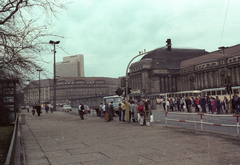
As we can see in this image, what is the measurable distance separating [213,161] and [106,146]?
4162 mm

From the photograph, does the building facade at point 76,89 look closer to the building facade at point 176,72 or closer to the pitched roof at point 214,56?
the building facade at point 176,72

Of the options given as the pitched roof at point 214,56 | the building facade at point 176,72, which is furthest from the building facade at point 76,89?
the pitched roof at point 214,56

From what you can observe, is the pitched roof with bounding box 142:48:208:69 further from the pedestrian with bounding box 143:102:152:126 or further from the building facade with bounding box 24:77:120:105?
the pedestrian with bounding box 143:102:152:126

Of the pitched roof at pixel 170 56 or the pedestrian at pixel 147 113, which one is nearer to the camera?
the pedestrian at pixel 147 113

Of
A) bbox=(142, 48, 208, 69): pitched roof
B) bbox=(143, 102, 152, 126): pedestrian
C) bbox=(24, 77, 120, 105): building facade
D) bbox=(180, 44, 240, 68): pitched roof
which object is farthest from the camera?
bbox=(24, 77, 120, 105): building facade

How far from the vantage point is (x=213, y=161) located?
6.95m

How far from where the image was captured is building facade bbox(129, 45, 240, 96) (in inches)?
3720

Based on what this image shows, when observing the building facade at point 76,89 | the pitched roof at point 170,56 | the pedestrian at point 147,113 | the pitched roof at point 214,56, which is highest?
the pitched roof at point 170,56

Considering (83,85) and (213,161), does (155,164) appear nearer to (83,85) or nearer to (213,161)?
(213,161)

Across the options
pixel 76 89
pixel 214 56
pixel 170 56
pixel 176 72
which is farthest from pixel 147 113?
pixel 76 89

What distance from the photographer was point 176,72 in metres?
118

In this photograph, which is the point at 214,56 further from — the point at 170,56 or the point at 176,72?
the point at 170,56

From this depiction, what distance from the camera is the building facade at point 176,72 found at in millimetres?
94500

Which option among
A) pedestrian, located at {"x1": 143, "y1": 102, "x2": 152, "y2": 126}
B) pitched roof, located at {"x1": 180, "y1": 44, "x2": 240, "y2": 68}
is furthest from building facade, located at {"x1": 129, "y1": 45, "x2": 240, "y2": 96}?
pedestrian, located at {"x1": 143, "y1": 102, "x2": 152, "y2": 126}
